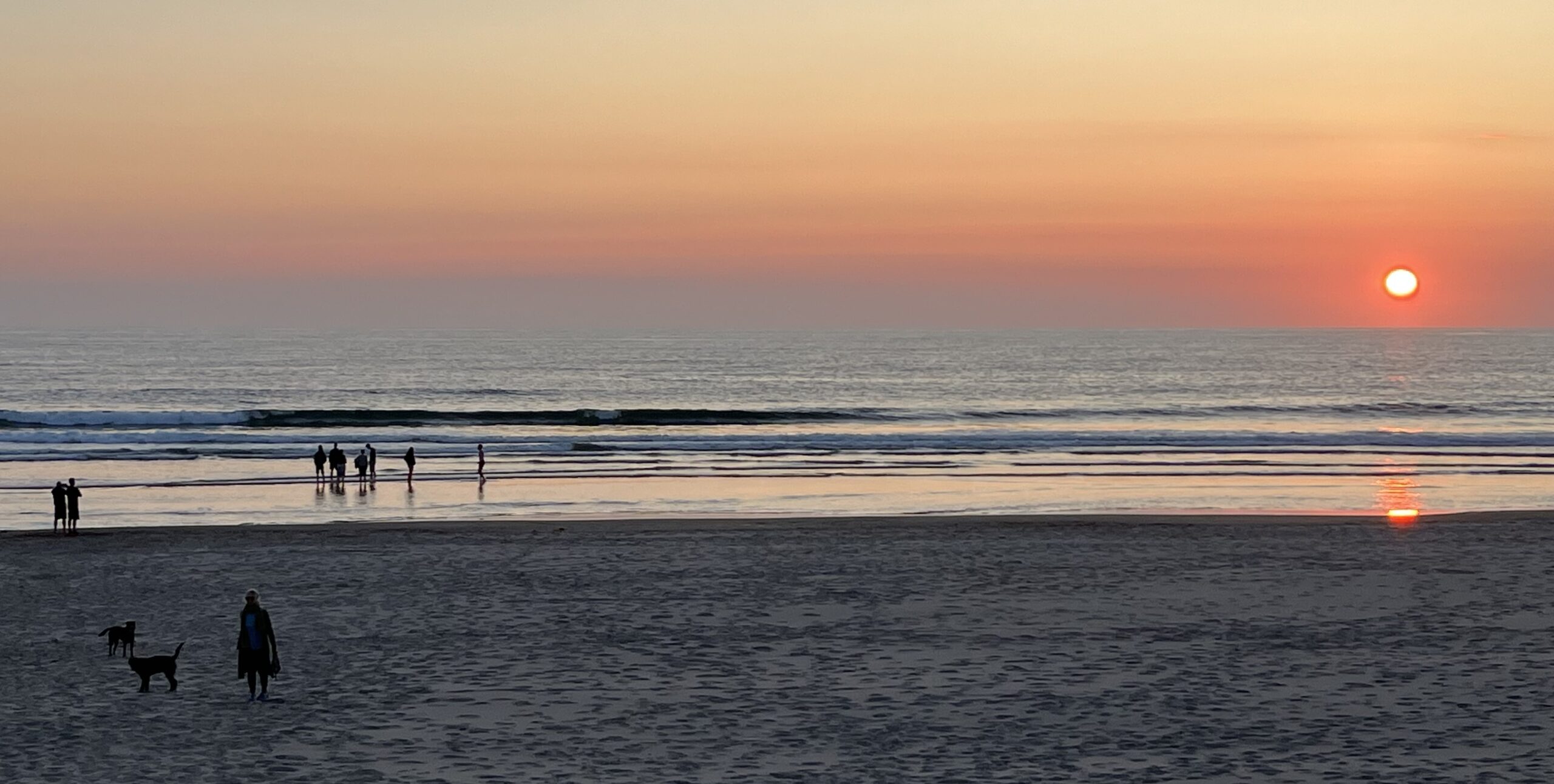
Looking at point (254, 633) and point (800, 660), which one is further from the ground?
point (254, 633)

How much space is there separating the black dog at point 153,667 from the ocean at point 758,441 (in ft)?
59.6

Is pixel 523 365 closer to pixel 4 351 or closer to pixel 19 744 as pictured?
pixel 4 351

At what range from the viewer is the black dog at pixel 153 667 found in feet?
50.0

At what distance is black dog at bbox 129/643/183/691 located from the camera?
50.0 feet

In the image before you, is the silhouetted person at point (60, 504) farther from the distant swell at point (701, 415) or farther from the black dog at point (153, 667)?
the distant swell at point (701, 415)

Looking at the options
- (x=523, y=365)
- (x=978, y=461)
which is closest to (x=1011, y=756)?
(x=978, y=461)

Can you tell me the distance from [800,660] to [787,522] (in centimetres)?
1402

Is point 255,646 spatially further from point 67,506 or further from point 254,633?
point 67,506

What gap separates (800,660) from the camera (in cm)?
1689

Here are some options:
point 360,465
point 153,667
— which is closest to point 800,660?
point 153,667

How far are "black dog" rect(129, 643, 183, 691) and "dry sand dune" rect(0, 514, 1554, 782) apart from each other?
15 centimetres

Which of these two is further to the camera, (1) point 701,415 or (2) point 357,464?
(1) point 701,415

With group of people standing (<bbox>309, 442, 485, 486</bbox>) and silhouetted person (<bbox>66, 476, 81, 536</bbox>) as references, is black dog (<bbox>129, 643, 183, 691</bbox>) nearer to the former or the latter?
silhouetted person (<bbox>66, 476, 81, 536</bbox>)

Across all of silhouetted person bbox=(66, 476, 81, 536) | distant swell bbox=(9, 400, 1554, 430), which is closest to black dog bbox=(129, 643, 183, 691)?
silhouetted person bbox=(66, 476, 81, 536)
